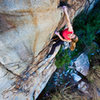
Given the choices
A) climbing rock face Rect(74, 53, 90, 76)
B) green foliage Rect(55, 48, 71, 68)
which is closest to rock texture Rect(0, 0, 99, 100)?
green foliage Rect(55, 48, 71, 68)

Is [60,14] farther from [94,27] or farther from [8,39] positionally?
[94,27]

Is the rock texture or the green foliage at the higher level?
the rock texture

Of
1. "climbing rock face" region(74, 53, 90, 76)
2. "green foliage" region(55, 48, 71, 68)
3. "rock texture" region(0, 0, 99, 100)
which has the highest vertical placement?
"rock texture" region(0, 0, 99, 100)

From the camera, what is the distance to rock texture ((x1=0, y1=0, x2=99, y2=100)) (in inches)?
65.4

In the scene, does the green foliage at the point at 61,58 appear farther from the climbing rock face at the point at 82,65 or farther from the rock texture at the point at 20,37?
the rock texture at the point at 20,37

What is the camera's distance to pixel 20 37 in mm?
1859

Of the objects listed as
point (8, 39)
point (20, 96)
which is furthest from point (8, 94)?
point (8, 39)

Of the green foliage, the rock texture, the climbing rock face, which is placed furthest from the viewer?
the climbing rock face

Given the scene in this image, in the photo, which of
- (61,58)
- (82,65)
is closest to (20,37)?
(61,58)

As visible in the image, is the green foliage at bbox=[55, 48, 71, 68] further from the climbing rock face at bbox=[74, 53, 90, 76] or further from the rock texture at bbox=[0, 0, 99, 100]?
the rock texture at bbox=[0, 0, 99, 100]

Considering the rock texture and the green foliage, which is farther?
the green foliage

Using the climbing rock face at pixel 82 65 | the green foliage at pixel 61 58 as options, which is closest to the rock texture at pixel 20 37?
the green foliage at pixel 61 58

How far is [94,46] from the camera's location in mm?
4613

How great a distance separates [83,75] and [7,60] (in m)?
3.46
